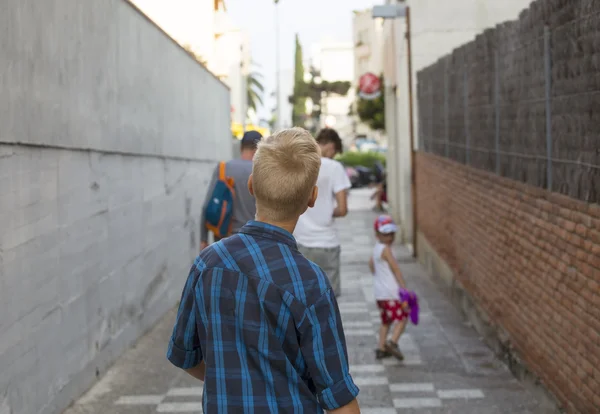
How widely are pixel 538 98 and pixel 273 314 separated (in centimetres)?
496

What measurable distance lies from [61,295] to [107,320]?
1.37m

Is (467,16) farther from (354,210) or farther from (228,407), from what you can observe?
(228,407)

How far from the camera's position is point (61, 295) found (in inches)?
257

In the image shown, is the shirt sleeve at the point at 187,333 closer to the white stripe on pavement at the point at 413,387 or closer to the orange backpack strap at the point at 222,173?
the white stripe on pavement at the point at 413,387

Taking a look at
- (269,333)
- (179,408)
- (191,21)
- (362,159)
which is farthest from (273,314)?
(362,159)

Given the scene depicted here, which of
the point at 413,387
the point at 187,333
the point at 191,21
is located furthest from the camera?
the point at 191,21

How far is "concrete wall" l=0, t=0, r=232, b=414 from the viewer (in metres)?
5.63

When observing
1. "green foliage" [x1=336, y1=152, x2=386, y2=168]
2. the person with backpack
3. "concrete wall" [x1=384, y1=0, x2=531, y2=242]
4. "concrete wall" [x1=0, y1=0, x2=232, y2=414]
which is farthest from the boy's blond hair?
"green foliage" [x1=336, y1=152, x2=386, y2=168]

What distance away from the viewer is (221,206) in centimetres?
795

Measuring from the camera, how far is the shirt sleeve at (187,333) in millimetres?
2906

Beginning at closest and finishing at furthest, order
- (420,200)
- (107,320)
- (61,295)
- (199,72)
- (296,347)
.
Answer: (296,347)
(61,295)
(107,320)
(199,72)
(420,200)

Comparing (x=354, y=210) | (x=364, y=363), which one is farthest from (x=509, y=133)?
(x=354, y=210)

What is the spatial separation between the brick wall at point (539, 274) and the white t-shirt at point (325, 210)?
1402mm

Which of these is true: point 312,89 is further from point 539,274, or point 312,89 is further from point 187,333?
point 187,333
